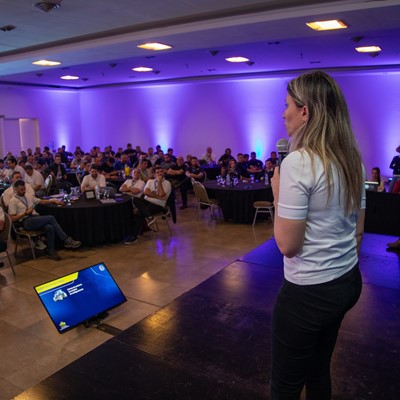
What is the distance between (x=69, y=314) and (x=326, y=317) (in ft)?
10.1

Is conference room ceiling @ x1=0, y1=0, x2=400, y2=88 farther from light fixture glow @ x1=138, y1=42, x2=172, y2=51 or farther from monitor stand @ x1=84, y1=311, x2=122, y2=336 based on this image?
monitor stand @ x1=84, y1=311, x2=122, y2=336

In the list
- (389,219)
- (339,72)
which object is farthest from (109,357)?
(339,72)

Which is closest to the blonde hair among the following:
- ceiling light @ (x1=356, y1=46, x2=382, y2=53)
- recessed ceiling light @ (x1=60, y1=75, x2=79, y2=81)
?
ceiling light @ (x1=356, y1=46, x2=382, y2=53)

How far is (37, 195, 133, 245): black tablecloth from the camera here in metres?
6.47

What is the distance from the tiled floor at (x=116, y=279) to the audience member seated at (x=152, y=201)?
1.10 feet

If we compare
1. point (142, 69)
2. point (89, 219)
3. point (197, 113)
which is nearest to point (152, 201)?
point (89, 219)

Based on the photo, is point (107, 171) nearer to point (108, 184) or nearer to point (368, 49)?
point (108, 184)

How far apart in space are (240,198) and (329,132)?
704 cm

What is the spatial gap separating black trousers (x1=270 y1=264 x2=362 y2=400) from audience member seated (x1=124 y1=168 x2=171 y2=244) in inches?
230

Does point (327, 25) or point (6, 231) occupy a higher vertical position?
point (327, 25)

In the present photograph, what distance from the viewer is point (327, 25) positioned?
231 inches

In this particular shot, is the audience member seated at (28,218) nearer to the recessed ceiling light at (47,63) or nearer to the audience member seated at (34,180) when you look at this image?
the audience member seated at (34,180)

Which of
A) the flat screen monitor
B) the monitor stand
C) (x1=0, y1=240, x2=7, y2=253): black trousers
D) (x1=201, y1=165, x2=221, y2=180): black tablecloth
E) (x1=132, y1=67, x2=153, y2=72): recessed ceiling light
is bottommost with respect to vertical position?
the monitor stand

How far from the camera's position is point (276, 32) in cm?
636
